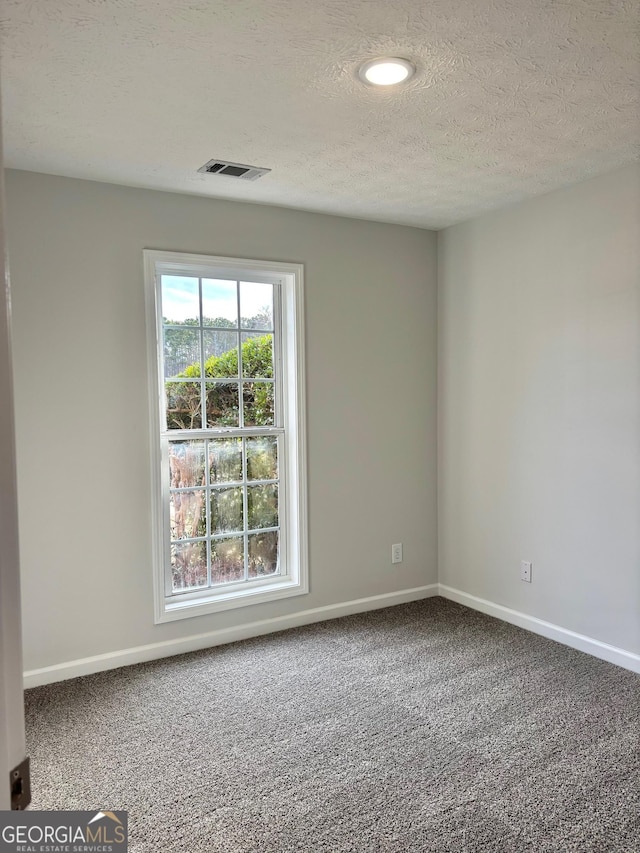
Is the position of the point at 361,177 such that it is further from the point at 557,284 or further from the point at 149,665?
the point at 149,665

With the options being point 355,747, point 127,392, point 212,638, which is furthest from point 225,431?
point 355,747

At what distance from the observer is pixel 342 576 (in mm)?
3975

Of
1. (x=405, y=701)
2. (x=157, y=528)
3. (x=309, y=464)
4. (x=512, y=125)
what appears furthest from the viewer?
(x=309, y=464)

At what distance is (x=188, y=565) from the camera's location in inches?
141

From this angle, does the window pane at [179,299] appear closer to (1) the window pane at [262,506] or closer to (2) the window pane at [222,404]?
(2) the window pane at [222,404]

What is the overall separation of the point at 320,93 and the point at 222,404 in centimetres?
186

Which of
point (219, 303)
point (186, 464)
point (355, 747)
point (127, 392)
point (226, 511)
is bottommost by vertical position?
point (355, 747)

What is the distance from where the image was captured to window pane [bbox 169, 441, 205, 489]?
3518mm

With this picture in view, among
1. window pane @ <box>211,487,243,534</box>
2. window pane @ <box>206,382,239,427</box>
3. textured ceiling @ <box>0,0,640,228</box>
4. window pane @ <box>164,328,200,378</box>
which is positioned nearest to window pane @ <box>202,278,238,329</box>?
window pane @ <box>164,328,200,378</box>

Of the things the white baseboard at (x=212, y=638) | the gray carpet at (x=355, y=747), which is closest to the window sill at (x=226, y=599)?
the white baseboard at (x=212, y=638)

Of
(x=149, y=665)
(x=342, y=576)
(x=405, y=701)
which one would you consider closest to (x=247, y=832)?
(x=405, y=701)

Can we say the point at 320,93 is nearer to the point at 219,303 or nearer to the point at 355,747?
the point at 219,303

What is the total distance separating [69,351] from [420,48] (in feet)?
6.89

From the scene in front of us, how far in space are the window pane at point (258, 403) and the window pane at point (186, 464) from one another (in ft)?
1.14
